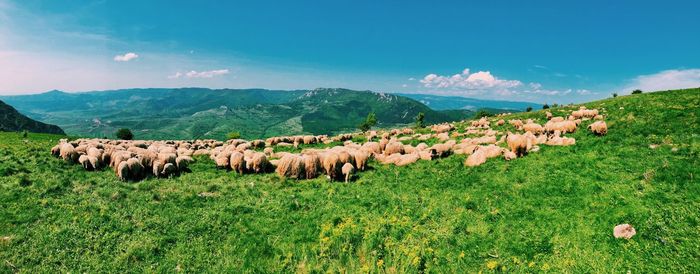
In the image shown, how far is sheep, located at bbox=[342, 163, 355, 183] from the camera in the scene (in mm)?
31541

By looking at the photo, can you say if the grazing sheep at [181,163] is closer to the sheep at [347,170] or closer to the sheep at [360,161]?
the sheep at [347,170]

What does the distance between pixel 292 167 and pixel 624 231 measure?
26.0m

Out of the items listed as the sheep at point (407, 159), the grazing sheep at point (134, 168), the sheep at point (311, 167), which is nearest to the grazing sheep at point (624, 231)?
the sheep at point (407, 159)

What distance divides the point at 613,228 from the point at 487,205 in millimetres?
6608

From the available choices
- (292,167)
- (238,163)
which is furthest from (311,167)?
(238,163)

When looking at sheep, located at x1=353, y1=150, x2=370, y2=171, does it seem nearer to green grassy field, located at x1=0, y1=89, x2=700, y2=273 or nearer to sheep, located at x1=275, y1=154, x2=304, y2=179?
green grassy field, located at x1=0, y1=89, x2=700, y2=273

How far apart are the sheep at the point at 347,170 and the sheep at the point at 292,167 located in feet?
14.5

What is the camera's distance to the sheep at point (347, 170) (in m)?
31.5

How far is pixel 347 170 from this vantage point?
31.9 meters

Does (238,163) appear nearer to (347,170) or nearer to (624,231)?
(347,170)

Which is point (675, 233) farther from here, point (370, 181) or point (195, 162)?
point (195, 162)

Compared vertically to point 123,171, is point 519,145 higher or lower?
higher

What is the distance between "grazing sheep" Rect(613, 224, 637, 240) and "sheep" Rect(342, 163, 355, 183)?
20071mm

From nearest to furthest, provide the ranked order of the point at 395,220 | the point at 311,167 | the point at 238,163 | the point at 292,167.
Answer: the point at 395,220, the point at 311,167, the point at 292,167, the point at 238,163
